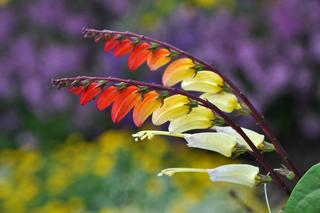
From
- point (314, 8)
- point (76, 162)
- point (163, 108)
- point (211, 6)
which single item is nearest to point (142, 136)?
point (163, 108)

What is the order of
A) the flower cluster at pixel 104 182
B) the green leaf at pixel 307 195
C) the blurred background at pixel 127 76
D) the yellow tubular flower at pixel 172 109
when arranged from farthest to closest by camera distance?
the blurred background at pixel 127 76, the flower cluster at pixel 104 182, the yellow tubular flower at pixel 172 109, the green leaf at pixel 307 195

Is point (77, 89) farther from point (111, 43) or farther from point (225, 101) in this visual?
point (225, 101)

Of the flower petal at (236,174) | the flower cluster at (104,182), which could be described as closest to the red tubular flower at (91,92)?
the flower petal at (236,174)

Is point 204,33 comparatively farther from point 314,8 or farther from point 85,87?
point 85,87

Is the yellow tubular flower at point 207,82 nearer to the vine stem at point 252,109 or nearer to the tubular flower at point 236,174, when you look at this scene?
the vine stem at point 252,109

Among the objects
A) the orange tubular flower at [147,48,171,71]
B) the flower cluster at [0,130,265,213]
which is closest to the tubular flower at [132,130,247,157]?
the orange tubular flower at [147,48,171,71]

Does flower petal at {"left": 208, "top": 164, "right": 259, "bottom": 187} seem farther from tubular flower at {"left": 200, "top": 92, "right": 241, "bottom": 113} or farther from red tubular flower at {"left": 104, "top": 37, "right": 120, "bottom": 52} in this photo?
red tubular flower at {"left": 104, "top": 37, "right": 120, "bottom": 52}

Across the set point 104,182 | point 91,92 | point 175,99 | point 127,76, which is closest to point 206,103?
point 175,99
